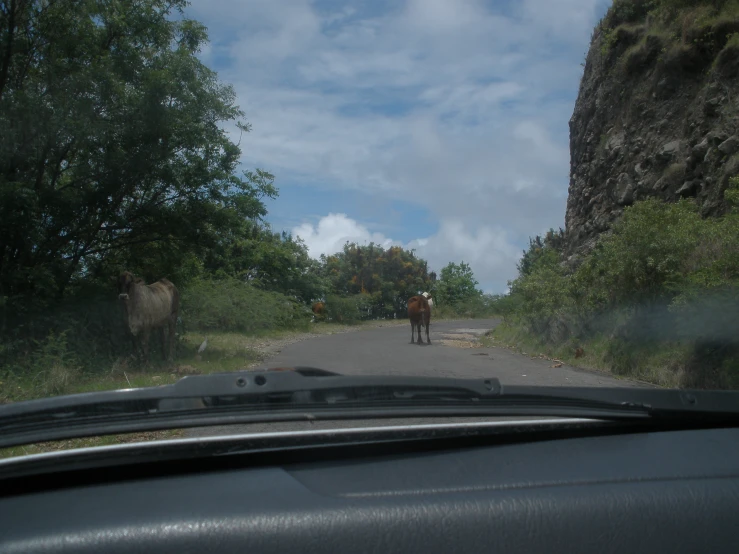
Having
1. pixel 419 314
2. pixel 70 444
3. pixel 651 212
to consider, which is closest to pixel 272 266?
pixel 419 314

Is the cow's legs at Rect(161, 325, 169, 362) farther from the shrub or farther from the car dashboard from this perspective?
the shrub

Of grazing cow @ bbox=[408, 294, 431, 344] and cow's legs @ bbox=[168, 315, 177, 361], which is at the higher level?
grazing cow @ bbox=[408, 294, 431, 344]

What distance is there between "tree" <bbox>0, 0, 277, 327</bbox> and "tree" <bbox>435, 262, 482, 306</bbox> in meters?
41.6

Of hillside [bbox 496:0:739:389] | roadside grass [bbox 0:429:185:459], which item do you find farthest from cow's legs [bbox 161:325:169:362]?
roadside grass [bbox 0:429:185:459]

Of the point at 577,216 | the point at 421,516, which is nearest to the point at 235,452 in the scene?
the point at 421,516

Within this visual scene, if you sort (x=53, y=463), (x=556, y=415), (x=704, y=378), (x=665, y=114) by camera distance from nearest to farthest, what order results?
(x=53, y=463) < (x=556, y=415) < (x=704, y=378) < (x=665, y=114)

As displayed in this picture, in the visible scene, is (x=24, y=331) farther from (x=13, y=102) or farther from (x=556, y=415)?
(x=556, y=415)

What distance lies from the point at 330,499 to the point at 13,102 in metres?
12.8

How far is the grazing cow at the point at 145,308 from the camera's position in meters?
13.9

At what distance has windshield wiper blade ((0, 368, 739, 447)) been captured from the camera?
8.96 feet

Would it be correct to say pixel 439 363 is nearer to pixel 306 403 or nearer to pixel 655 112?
pixel 655 112

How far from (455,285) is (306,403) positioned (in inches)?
2312

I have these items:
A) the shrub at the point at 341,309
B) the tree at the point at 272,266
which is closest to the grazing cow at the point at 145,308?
the tree at the point at 272,266

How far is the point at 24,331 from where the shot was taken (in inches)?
511
